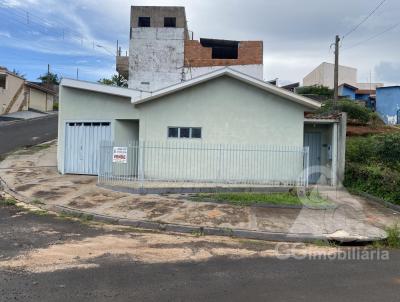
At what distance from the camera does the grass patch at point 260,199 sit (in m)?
12.2

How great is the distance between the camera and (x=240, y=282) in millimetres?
6031

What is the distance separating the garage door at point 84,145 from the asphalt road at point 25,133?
7318 mm

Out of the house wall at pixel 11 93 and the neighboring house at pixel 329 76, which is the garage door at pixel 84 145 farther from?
the neighboring house at pixel 329 76

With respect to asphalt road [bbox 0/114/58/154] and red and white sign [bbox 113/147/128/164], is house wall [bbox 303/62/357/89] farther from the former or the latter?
red and white sign [bbox 113/147/128/164]

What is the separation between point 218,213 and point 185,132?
5.64 meters

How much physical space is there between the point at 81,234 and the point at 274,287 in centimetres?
469

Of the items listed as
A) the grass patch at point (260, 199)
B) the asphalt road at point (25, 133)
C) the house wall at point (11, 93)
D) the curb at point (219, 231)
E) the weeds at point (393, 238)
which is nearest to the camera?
the weeds at point (393, 238)

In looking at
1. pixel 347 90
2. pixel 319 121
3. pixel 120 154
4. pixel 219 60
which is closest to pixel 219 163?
pixel 120 154

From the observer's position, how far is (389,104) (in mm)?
39781

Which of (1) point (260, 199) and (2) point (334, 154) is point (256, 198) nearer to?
(1) point (260, 199)

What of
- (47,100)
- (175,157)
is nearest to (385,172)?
(175,157)

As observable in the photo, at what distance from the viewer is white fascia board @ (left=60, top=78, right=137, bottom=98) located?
15938 millimetres

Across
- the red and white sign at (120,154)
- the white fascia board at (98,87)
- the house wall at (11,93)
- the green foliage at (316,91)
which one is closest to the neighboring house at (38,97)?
the house wall at (11,93)

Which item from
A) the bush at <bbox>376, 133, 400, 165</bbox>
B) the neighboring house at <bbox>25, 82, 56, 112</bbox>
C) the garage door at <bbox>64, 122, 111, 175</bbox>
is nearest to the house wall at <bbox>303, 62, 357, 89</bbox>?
the neighboring house at <bbox>25, 82, 56, 112</bbox>
